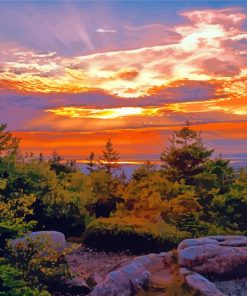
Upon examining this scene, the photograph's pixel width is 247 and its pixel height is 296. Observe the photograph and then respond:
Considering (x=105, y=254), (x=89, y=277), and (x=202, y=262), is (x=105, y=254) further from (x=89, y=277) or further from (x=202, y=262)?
(x=202, y=262)

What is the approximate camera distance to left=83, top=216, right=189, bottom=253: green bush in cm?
2119

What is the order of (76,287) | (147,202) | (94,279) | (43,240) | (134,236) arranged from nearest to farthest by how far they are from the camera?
(76,287), (94,279), (43,240), (134,236), (147,202)

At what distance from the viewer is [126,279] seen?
51.8ft

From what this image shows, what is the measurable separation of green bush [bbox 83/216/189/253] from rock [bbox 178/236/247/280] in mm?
3510

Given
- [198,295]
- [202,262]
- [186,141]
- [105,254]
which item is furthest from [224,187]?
[198,295]

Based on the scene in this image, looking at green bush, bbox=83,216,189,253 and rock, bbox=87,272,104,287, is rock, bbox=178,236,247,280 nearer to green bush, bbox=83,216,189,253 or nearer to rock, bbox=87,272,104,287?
rock, bbox=87,272,104,287

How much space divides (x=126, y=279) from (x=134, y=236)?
217 inches

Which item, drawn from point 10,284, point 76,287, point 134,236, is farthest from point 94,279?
point 10,284

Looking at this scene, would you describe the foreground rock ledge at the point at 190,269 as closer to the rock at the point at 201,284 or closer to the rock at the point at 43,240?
the rock at the point at 201,284

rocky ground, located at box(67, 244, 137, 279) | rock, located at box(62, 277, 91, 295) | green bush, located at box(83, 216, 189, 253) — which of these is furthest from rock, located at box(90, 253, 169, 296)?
green bush, located at box(83, 216, 189, 253)

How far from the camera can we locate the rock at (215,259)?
55.7 feet

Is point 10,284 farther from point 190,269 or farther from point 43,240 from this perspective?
point 190,269

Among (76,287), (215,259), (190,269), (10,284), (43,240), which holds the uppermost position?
(10,284)

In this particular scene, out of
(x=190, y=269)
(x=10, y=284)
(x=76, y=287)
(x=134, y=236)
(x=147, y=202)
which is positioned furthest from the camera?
(x=147, y=202)
